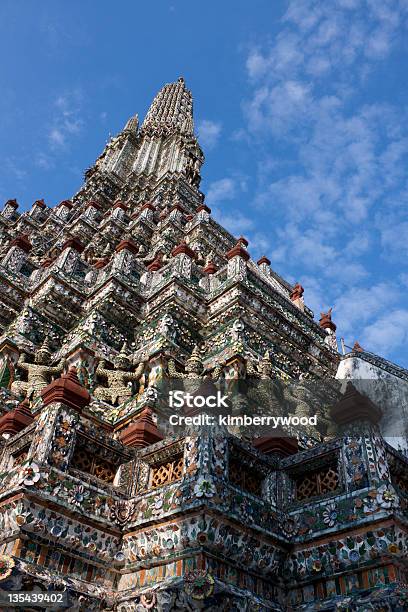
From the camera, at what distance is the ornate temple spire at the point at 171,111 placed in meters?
38.8

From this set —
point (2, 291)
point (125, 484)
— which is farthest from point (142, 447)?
point (2, 291)

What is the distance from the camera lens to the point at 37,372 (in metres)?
10.6

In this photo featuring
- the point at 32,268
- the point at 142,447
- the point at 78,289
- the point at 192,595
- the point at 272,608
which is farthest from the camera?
the point at 32,268

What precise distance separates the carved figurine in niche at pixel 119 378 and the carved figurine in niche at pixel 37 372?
2.97 ft

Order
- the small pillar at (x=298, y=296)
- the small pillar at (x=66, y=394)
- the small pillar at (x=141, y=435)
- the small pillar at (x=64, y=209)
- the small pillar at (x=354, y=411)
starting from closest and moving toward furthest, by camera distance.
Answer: the small pillar at (x=354, y=411) < the small pillar at (x=66, y=394) < the small pillar at (x=141, y=435) < the small pillar at (x=298, y=296) < the small pillar at (x=64, y=209)

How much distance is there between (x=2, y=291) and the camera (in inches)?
569

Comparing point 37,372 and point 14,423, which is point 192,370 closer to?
point 37,372

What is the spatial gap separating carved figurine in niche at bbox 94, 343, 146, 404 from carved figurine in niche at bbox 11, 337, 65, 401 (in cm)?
90

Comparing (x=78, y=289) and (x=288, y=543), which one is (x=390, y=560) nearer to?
(x=288, y=543)

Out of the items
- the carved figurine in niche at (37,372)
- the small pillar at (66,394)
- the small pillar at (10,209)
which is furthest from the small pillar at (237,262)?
the small pillar at (10,209)

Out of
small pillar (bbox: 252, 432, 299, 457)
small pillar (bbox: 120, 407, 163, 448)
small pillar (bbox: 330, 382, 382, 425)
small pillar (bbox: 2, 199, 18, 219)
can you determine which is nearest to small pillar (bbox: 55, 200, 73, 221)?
small pillar (bbox: 2, 199, 18, 219)

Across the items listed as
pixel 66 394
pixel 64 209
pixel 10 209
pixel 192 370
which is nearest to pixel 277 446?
pixel 66 394

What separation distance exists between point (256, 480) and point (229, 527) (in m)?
0.99
